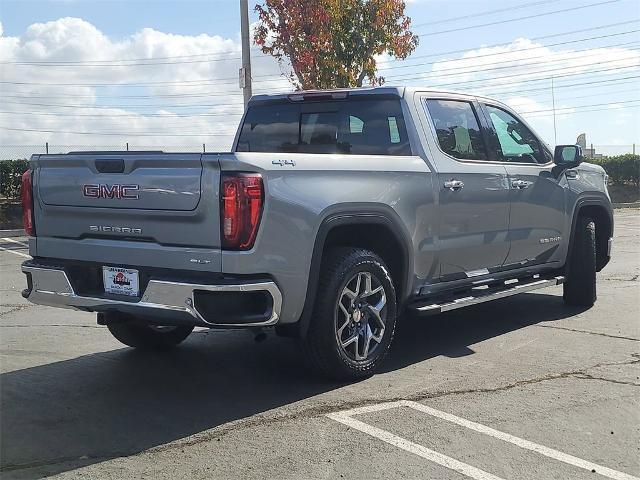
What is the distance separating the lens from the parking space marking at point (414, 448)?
A: 3.59m

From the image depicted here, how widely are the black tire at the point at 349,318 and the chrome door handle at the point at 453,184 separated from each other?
0.90 meters

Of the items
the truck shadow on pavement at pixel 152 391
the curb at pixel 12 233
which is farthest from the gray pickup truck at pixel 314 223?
the curb at pixel 12 233

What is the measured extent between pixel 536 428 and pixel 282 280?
1625 mm

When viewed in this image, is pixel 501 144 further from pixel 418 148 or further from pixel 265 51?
pixel 265 51

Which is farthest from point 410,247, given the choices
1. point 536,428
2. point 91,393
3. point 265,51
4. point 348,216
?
point 265,51

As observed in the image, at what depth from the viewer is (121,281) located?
4621 millimetres

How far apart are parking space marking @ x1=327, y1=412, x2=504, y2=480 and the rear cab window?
220 cm

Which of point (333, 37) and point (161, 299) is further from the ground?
point (333, 37)

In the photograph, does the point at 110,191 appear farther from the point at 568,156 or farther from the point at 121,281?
the point at 568,156

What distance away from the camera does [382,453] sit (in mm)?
3816

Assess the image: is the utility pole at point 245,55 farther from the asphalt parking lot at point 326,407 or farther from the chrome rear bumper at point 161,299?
the chrome rear bumper at point 161,299

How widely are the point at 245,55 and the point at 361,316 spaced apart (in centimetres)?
1175

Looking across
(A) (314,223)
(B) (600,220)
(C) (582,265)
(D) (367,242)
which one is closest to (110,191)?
(A) (314,223)

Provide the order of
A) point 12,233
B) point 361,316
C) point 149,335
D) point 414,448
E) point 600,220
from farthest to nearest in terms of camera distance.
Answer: point 12,233 → point 600,220 → point 149,335 → point 361,316 → point 414,448
